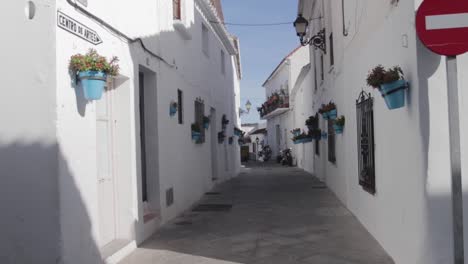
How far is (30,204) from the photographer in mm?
4648

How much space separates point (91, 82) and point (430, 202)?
3.51m

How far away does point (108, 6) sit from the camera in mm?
6184

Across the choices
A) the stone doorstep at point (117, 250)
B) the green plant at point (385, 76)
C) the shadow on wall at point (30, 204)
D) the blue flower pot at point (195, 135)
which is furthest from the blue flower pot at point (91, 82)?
the blue flower pot at point (195, 135)

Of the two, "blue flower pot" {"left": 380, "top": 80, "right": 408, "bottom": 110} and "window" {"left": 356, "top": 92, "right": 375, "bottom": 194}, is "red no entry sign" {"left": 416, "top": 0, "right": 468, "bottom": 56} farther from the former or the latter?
"window" {"left": 356, "top": 92, "right": 375, "bottom": 194}

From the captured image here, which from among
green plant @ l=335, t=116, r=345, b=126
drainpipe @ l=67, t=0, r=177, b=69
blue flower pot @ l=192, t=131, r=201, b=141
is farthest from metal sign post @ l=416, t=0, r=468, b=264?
blue flower pot @ l=192, t=131, r=201, b=141

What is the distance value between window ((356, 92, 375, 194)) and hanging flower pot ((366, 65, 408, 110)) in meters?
1.78

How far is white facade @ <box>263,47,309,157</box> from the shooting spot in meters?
31.7

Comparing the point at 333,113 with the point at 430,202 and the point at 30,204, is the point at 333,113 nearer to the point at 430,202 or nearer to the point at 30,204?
the point at 430,202

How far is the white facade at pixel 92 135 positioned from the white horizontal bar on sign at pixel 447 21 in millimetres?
3380

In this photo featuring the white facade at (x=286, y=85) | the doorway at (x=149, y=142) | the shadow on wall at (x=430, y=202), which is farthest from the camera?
the white facade at (x=286, y=85)

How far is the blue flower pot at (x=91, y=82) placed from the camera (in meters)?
4.90

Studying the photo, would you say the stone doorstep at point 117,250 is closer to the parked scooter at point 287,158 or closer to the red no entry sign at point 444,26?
the red no entry sign at point 444,26

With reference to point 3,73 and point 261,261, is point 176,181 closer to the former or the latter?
point 261,261

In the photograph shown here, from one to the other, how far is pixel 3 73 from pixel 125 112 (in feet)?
7.52
